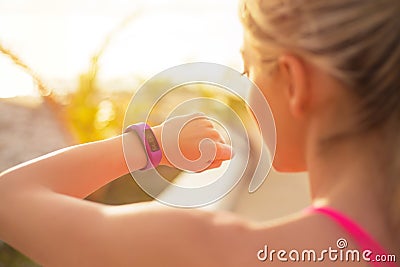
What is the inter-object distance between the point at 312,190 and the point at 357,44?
0.60 feet

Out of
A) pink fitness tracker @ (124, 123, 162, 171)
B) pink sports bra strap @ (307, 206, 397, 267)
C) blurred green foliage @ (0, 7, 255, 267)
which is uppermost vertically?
pink fitness tracker @ (124, 123, 162, 171)

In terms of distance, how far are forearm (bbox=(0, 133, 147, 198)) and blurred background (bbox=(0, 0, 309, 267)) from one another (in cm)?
160

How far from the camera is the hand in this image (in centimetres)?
104

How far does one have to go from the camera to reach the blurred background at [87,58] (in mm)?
2910

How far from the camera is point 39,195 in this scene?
88 cm

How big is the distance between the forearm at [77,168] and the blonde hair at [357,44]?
265 mm

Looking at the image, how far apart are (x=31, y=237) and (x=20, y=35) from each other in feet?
8.24

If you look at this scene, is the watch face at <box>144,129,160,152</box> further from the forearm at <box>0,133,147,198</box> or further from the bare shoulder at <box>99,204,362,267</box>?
the bare shoulder at <box>99,204,362,267</box>

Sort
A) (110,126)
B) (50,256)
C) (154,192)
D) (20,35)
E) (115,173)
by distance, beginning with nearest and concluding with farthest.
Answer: (50,256)
(115,173)
(154,192)
(110,126)
(20,35)

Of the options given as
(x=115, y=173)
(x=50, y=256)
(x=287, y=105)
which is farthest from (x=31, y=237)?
(x=287, y=105)

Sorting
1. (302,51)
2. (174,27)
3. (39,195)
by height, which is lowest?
(174,27)

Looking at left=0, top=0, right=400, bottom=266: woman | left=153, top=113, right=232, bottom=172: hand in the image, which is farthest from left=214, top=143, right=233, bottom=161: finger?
left=0, top=0, right=400, bottom=266: woman

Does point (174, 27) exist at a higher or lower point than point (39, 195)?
lower

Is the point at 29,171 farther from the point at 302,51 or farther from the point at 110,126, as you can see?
the point at 110,126
